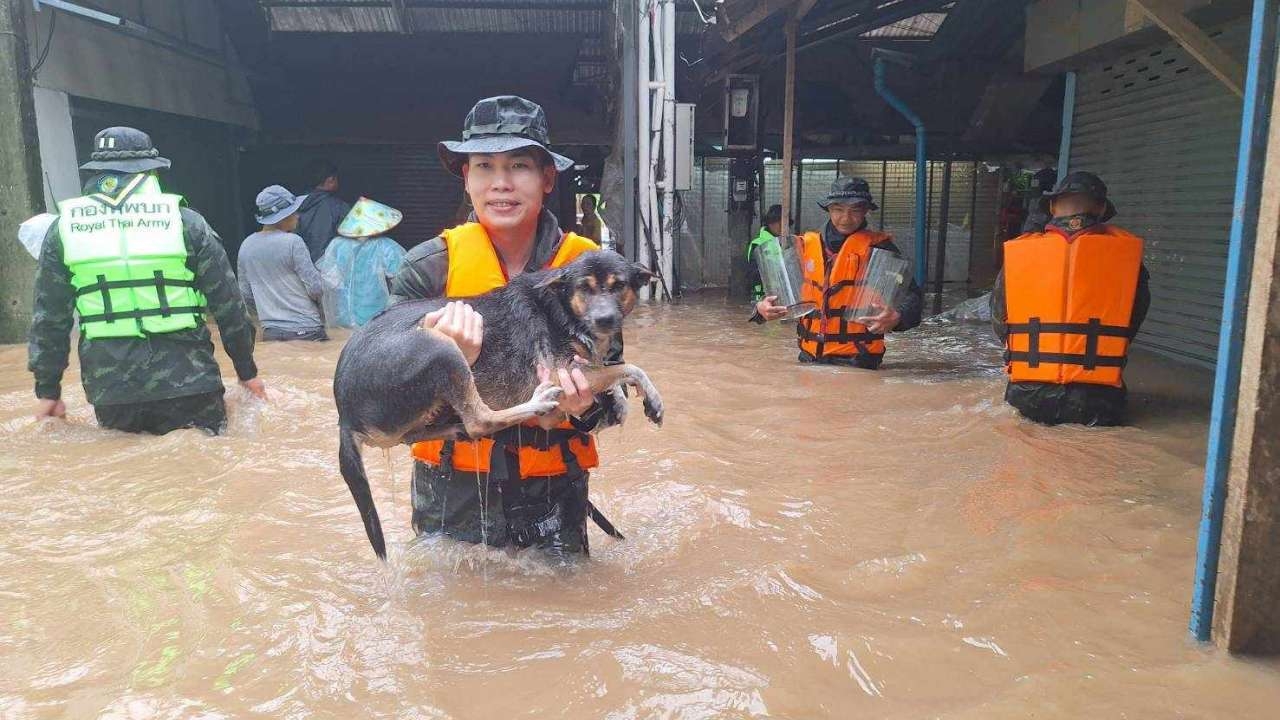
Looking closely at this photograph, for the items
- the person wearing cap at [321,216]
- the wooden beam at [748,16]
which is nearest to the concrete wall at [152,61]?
the person wearing cap at [321,216]

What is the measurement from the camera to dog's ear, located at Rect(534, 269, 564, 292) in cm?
257

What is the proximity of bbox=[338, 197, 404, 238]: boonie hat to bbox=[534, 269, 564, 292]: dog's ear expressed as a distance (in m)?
7.63

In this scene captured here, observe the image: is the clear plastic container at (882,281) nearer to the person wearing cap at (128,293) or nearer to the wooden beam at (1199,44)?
the wooden beam at (1199,44)

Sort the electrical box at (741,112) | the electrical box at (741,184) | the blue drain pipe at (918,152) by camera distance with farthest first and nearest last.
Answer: the electrical box at (741,184)
the blue drain pipe at (918,152)
the electrical box at (741,112)

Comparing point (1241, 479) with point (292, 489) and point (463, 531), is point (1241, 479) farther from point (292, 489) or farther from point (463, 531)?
point (292, 489)

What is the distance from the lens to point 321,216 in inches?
418

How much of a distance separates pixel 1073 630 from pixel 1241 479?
0.75 meters

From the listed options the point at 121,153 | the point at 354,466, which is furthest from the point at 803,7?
the point at 354,466

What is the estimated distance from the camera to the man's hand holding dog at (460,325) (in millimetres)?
2447

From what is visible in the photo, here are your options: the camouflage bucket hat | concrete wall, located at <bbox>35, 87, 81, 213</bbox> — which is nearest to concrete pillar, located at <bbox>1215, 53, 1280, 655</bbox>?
the camouflage bucket hat

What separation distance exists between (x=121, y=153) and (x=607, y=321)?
3.61m

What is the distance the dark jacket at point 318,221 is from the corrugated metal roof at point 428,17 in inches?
157

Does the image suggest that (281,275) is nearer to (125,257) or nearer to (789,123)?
(125,257)

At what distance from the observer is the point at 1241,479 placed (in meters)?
2.43
